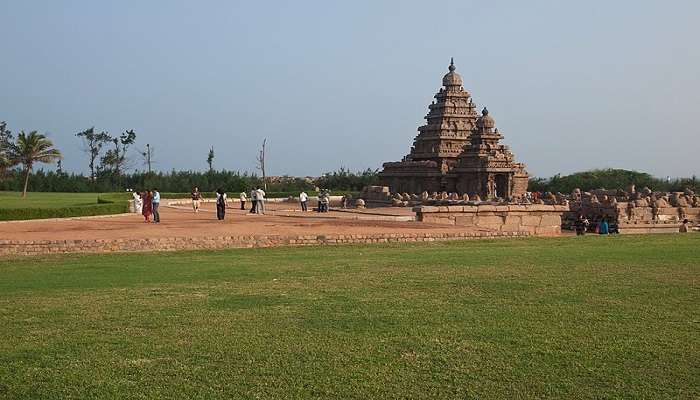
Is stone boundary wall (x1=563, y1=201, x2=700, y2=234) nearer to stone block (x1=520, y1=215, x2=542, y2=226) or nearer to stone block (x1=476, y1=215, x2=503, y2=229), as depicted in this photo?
stone block (x1=520, y1=215, x2=542, y2=226)

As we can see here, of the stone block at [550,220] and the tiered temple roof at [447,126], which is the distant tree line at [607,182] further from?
the stone block at [550,220]

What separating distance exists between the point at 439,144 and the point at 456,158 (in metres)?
1.51

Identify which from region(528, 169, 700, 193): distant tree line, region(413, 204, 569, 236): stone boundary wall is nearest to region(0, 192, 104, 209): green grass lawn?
region(413, 204, 569, 236): stone boundary wall

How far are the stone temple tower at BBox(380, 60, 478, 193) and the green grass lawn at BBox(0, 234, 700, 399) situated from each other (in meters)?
36.4

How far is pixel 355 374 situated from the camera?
17.0ft

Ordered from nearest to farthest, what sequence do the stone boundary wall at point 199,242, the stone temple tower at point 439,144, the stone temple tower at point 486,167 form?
the stone boundary wall at point 199,242, the stone temple tower at point 486,167, the stone temple tower at point 439,144

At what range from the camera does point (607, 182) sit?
64250 millimetres

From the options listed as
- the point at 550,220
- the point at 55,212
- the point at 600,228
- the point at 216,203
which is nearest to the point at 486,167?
the point at 600,228

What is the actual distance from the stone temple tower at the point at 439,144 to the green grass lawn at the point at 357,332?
120 ft

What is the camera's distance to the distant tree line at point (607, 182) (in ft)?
185

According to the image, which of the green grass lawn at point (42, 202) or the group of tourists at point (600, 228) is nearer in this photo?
the group of tourists at point (600, 228)

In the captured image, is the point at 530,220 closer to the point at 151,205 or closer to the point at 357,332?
the point at 151,205

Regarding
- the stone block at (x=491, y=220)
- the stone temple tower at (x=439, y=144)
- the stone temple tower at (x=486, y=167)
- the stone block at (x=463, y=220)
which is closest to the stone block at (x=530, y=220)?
the stone block at (x=491, y=220)

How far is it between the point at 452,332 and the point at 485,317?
0.69 metres
